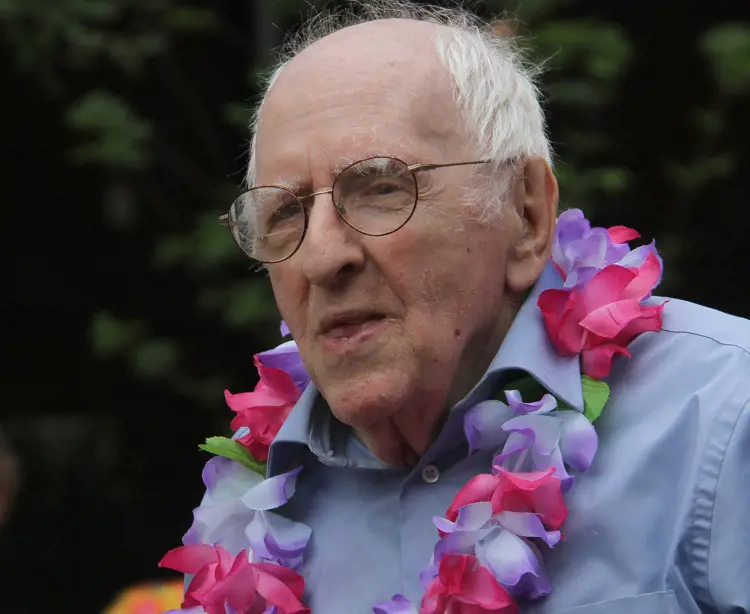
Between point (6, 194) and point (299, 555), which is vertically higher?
point (299, 555)

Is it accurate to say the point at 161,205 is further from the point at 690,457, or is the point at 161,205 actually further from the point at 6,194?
the point at 690,457

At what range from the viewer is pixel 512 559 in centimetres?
162

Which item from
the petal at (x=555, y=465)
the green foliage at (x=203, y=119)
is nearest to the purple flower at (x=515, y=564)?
the petal at (x=555, y=465)

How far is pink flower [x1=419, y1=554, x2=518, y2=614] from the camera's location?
5.32 ft

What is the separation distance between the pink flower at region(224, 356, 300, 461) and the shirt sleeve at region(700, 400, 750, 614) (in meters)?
0.88

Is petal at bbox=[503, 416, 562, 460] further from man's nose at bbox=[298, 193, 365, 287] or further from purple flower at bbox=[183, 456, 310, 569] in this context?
purple flower at bbox=[183, 456, 310, 569]

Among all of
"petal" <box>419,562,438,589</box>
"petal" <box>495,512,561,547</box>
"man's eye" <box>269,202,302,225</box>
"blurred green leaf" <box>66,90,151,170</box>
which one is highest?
"man's eye" <box>269,202,302,225</box>

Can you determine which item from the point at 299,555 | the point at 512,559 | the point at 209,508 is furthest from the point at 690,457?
the point at 209,508

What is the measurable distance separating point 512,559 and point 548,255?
57cm

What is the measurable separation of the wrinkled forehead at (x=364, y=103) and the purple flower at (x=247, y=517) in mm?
577

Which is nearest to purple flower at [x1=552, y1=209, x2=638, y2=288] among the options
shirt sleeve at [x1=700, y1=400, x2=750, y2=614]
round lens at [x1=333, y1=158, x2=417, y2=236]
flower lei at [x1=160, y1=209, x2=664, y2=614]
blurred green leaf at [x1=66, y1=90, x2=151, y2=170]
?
flower lei at [x1=160, y1=209, x2=664, y2=614]

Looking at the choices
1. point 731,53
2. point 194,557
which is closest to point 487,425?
point 194,557

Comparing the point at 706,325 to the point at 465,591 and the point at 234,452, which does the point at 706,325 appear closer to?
the point at 465,591

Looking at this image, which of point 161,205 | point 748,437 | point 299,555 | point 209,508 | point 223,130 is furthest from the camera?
point 223,130
